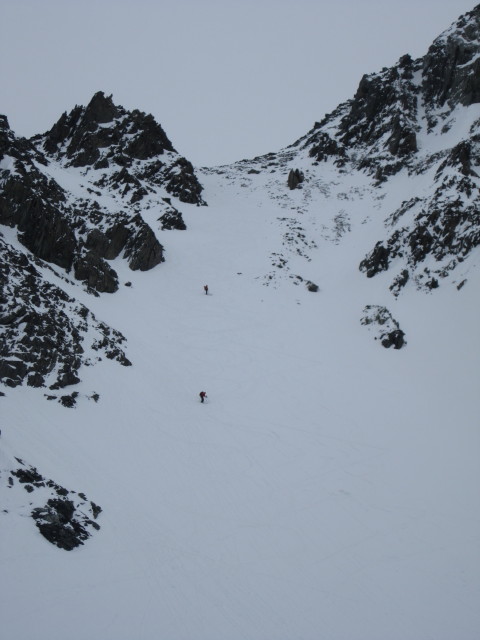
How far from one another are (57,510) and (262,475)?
7138mm

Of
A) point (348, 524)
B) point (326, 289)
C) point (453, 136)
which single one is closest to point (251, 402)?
point (348, 524)

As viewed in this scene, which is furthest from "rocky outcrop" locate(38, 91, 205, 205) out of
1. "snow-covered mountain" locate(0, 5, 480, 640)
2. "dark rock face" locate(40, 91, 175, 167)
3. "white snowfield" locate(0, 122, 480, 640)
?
"white snowfield" locate(0, 122, 480, 640)

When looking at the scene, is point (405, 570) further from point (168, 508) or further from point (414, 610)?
point (168, 508)

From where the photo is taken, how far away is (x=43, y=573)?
343 inches

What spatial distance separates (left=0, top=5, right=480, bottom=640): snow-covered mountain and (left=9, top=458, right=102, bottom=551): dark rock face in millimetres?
55

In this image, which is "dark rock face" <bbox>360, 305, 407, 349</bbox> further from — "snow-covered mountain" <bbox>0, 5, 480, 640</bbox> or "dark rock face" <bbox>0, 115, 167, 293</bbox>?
"dark rock face" <bbox>0, 115, 167, 293</bbox>

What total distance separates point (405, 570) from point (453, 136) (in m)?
42.7

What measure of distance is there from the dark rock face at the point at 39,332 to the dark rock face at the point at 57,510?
4.40 meters

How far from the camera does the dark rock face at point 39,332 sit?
14.5 metres

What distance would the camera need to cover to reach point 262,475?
14844 mm

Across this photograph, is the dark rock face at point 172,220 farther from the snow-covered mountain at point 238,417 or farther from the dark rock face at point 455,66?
the dark rock face at point 455,66

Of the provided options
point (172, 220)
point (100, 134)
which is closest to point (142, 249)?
point (172, 220)

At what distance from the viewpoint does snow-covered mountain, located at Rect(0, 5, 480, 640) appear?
1002 cm

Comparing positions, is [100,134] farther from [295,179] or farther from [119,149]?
[295,179]
